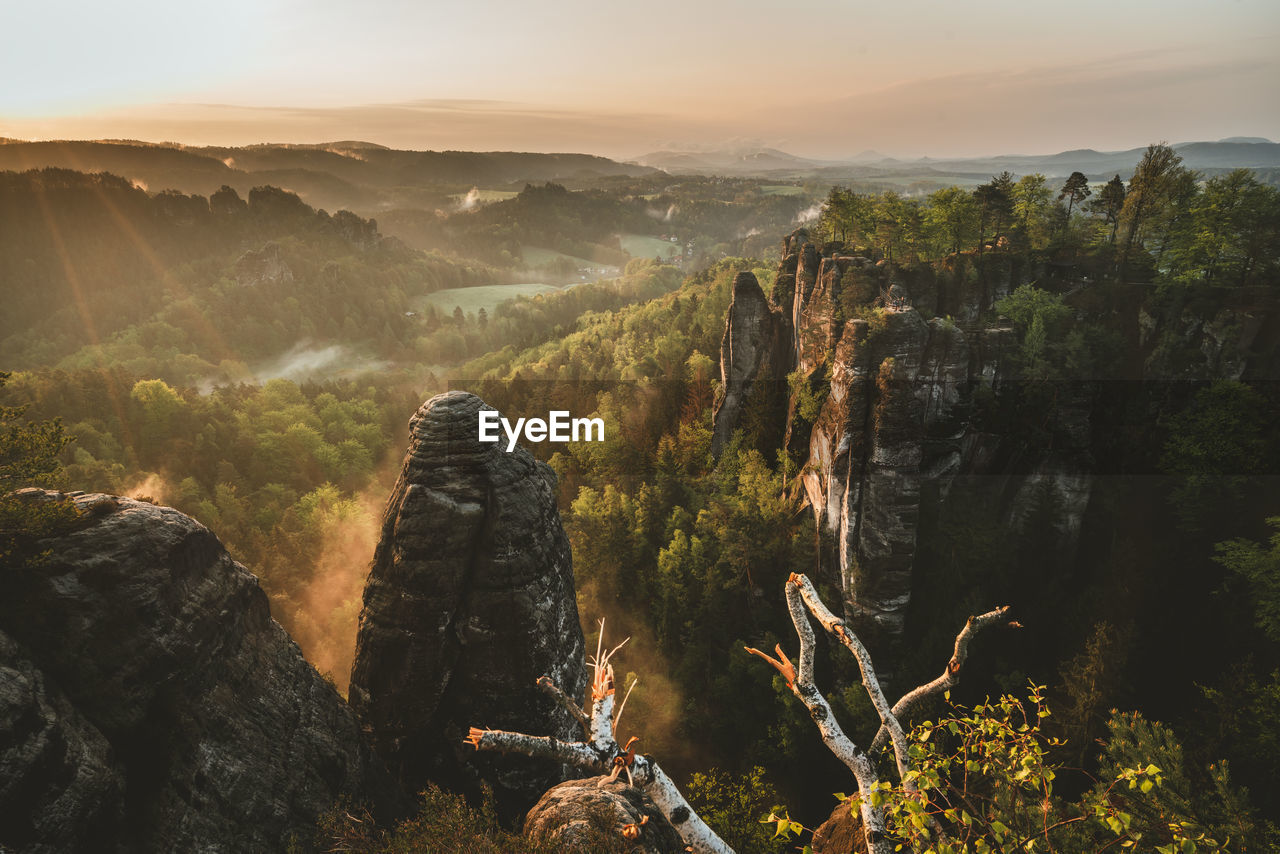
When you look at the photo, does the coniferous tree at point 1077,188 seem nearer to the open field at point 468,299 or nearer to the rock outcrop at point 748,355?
the rock outcrop at point 748,355

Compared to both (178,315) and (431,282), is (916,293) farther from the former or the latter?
(431,282)

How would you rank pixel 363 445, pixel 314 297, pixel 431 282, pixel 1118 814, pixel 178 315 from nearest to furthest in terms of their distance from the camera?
Answer: pixel 1118 814, pixel 363 445, pixel 178 315, pixel 314 297, pixel 431 282

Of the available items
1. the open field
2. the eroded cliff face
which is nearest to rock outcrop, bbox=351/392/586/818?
the eroded cliff face

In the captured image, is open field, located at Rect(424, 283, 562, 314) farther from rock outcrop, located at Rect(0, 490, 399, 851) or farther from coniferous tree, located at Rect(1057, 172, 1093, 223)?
rock outcrop, located at Rect(0, 490, 399, 851)

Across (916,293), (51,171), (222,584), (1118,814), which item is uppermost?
(51,171)

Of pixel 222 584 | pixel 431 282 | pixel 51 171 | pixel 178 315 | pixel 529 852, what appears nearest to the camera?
pixel 529 852

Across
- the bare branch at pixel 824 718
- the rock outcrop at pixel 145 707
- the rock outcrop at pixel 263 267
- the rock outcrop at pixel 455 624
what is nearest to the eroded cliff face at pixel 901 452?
the rock outcrop at pixel 455 624

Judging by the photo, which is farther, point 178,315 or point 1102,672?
point 178,315

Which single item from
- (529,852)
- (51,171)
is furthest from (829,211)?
(51,171)
